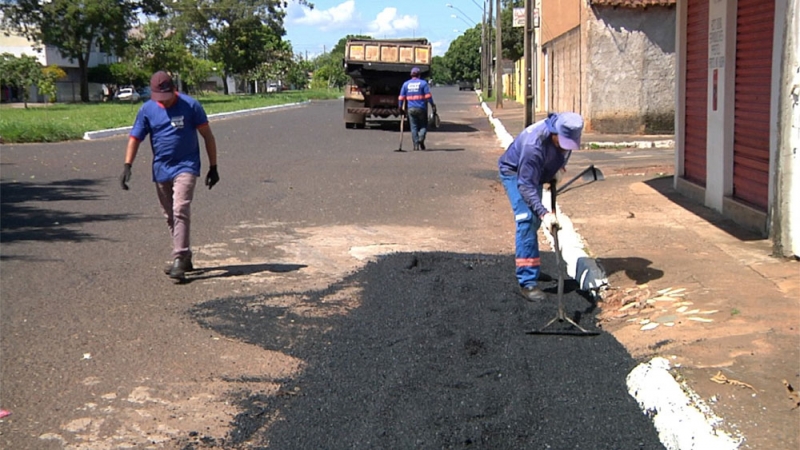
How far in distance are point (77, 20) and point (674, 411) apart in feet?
208

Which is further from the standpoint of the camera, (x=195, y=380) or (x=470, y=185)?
(x=470, y=185)

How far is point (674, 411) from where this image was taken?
430 cm

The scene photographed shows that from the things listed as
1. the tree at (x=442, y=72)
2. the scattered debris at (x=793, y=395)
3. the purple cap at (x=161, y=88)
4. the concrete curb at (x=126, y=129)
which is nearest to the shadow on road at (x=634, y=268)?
the scattered debris at (x=793, y=395)

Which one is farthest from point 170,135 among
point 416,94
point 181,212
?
point 416,94

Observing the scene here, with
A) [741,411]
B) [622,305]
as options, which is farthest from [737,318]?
[741,411]

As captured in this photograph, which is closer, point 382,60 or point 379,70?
point 379,70

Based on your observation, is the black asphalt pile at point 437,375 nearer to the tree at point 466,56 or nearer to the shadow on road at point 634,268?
the shadow on road at point 634,268

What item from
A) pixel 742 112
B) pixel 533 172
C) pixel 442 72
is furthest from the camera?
pixel 442 72

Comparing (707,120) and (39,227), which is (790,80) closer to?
(707,120)

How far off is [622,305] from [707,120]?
4.33m

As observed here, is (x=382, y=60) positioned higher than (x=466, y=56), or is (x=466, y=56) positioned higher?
(x=466, y=56)

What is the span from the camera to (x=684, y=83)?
1139 centimetres

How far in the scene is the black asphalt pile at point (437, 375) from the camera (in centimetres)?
425

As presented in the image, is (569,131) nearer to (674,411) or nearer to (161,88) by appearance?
(674,411)
